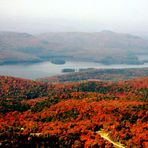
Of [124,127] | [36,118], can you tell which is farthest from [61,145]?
[36,118]

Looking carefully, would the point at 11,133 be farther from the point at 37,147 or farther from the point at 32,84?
the point at 32,84

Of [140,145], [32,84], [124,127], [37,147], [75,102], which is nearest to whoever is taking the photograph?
[37,147]

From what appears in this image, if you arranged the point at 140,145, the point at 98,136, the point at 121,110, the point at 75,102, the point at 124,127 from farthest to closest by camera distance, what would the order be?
the point at 75,102, the point at 121,110, the point at 124,127, the point at 98,136, the point at 140,145

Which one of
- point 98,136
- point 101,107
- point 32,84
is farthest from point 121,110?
point 32,84

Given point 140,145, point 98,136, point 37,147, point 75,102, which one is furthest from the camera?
point 75,102

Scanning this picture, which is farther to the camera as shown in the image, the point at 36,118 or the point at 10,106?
the point at 10,106

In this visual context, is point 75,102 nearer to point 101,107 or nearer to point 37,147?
point 101,107
